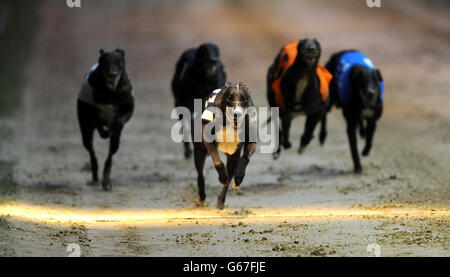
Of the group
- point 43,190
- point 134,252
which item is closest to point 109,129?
point 43,190

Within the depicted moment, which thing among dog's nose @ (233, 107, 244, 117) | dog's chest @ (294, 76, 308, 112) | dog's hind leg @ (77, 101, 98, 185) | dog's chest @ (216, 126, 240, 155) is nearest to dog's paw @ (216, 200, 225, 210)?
dog's chest @ (216, 126, 240, 155)

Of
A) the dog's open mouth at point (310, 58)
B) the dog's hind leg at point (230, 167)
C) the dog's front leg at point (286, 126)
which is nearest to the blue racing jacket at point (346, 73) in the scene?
the dog's front leg at point (286, 126)

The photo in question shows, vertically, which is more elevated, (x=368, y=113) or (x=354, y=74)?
(x=354, y=74)

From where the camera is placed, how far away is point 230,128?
8844 millimetres

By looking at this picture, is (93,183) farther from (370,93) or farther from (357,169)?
(370,93)

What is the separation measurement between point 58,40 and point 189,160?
15.7 metres

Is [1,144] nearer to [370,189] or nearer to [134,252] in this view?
[370,189]

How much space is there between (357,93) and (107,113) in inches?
120

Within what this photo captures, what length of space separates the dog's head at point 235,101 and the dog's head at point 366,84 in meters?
3.53

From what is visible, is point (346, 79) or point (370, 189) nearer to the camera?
point (370, 189)

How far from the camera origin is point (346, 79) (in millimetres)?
12133

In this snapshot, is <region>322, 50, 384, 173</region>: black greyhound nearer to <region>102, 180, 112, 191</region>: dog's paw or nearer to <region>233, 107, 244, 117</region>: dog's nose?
<region>102, 180, 112, 191</region>: dog's paw

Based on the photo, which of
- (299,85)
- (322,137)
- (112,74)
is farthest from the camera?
(322,137)

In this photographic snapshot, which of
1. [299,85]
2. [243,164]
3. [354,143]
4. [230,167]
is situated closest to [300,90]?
[299,85]
